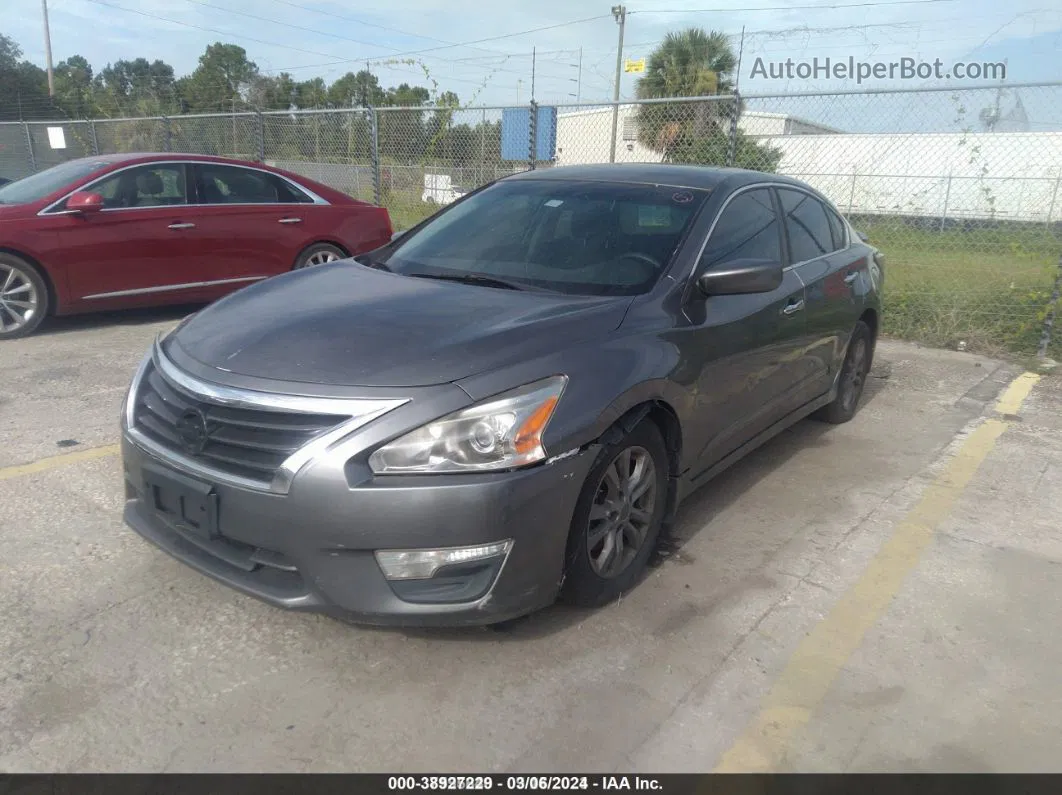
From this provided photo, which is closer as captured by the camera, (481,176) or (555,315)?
(555,315)

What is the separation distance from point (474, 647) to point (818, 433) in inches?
127

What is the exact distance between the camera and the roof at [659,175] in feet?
12.9

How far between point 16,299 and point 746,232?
576cm

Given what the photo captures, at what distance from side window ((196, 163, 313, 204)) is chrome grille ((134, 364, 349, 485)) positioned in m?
A: 5.37

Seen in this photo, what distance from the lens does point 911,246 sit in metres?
9.32

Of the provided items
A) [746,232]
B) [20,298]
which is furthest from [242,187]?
[746,232]

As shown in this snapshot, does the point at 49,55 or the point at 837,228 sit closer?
the point at 837,228

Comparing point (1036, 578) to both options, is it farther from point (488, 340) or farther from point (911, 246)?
point (911, 246)

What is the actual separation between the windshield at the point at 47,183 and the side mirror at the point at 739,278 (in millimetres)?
5843

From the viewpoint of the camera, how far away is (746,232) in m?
3.97

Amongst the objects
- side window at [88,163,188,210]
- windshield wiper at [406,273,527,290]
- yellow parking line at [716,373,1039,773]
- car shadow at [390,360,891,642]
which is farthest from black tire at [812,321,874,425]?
side window at [88,163,188,210]

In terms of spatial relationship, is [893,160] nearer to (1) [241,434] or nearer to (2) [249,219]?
(2) [249,219]

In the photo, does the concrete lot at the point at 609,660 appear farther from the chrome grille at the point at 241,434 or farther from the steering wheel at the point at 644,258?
the steering wheel at the point at 644,258
